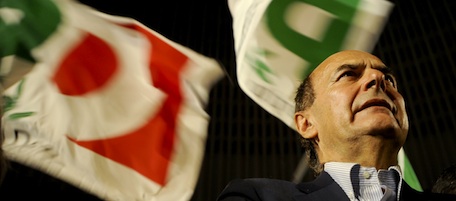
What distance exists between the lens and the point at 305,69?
352 centimetres

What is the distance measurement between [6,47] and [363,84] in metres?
1.99

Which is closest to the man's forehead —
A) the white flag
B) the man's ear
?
the man's ear

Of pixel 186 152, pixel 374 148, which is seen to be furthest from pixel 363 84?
pixel 186 152

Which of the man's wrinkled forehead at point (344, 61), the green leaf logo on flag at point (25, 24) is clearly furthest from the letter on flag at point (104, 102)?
the man's wrinkled forehead at point (344, 61)

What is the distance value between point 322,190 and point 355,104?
410 mm

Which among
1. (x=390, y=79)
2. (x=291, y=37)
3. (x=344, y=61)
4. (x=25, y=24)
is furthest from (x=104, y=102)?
(x=390, y=79)

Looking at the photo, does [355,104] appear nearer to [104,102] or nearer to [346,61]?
[346,61]

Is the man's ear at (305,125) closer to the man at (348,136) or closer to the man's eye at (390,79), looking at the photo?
the man at (348,136)

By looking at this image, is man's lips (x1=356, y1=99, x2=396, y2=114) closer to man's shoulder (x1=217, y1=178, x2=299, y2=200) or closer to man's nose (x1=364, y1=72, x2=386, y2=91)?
man's nose (x1=364, y1=72, x2=386, y2=91)

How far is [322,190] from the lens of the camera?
71.1 inches

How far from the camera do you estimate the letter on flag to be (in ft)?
9.49

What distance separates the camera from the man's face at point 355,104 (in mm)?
1993

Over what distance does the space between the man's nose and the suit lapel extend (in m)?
0.45

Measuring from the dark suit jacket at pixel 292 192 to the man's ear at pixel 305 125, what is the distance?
15.4 inches
